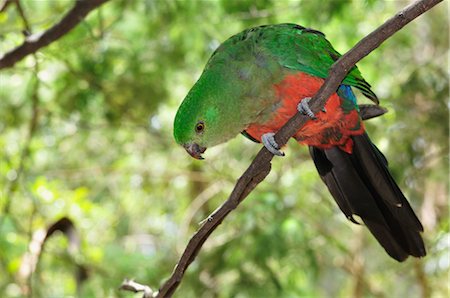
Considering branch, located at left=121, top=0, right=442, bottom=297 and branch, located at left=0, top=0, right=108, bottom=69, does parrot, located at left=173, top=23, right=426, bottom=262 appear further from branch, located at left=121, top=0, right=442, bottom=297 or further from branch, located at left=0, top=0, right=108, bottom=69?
branch, located at left=0, top=0, right=108, bottom=69

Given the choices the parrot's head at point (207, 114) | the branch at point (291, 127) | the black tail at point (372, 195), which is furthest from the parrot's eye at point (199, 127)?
the black tail at point (372, 195)

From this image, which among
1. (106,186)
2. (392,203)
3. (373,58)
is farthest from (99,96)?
(392,203)

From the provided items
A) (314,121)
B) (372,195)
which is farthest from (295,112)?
(372,195)

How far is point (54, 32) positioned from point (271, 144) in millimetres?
1198

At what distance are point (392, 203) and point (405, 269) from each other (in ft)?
8.84

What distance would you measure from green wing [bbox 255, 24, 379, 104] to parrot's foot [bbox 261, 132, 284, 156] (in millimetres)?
324

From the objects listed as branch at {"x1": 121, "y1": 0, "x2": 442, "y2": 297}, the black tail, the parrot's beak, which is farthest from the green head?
the black tail

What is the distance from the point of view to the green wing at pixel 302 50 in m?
2.63

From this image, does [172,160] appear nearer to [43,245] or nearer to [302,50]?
[43,245]

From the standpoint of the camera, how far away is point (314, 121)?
2666mm

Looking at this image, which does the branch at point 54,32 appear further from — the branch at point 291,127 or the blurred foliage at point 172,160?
the branch at point 291,127

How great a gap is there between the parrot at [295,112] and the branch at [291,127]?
26cm

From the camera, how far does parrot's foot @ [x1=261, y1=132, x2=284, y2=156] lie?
2.19m

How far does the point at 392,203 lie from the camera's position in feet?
8.38
